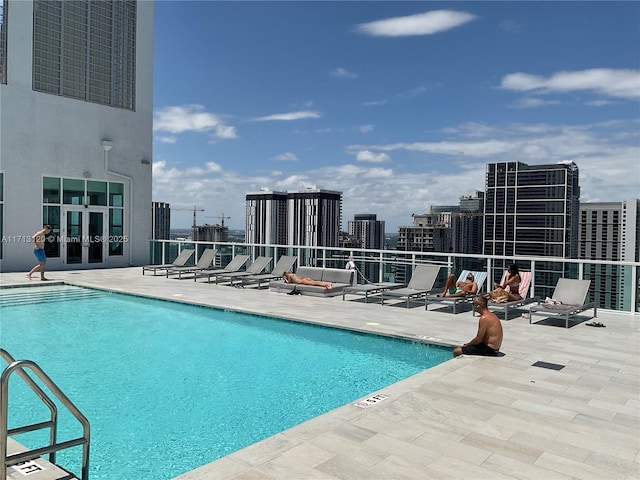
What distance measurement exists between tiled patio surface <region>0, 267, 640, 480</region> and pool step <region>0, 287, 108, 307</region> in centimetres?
872

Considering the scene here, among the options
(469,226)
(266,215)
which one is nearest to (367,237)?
(266,215)

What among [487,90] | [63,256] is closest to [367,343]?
[63,256]

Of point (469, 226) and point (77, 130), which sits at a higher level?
point (77, 130)

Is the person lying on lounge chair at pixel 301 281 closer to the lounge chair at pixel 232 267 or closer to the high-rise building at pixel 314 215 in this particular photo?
the lounge chair at pixel 232 267

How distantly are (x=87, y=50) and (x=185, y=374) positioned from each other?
16198 mm

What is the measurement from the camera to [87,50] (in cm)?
1811

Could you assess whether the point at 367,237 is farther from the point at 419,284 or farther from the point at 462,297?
the point at 462,297

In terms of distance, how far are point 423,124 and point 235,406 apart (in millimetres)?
49837

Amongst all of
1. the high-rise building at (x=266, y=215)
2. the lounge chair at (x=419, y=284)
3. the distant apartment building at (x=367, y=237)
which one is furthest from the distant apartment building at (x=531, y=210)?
the lounge chair at (x=419, y=284)

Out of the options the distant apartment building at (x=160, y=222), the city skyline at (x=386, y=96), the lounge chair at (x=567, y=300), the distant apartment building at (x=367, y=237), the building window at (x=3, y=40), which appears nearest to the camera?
the lounge chair at (x=567, y=300)

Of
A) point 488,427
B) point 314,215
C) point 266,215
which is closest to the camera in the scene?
point 488,427

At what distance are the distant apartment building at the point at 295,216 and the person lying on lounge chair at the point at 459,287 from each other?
17.0 meters

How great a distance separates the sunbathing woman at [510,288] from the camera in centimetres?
927

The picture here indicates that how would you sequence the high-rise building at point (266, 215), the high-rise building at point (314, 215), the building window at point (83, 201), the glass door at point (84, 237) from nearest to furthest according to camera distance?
the building window at point (83, 201) < the glass door at point (84, 237) < the high-rise building at point (314, 215) < the high-rise building at point (266, 215)
